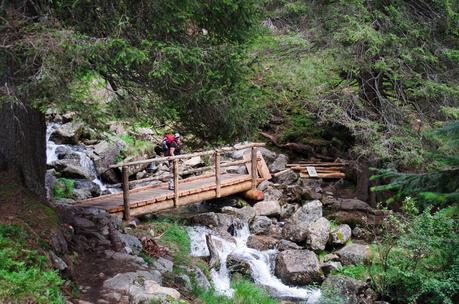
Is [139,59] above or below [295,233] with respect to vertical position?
above

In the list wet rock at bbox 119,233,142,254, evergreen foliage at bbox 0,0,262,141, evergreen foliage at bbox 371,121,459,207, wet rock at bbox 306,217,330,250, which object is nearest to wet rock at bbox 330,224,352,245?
wet rock at bbox 306,217,330,250

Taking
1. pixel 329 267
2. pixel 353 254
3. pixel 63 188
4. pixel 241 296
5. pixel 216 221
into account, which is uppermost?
pixel 63 188

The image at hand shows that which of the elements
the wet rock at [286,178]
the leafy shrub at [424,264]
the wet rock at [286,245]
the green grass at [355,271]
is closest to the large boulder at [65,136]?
the wet rock at [286,178]

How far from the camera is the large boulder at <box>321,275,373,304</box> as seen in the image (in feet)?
31.9

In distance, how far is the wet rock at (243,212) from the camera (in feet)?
44.2

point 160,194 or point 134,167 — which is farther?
point 134,167

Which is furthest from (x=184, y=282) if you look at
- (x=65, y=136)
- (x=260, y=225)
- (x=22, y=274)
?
(x=65, y=136)

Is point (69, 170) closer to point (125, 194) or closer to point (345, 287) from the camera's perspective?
point (125, 194)

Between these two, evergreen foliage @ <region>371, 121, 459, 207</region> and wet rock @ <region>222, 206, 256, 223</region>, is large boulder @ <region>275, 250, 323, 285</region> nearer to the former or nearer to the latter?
wet rock @ <region>222, 206, 256, 223</region>

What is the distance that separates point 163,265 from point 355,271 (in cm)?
499

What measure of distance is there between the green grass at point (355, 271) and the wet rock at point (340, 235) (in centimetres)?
126

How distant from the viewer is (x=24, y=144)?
7.18 m

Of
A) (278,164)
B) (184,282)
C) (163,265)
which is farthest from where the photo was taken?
(278,164)

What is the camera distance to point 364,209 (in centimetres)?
1431
